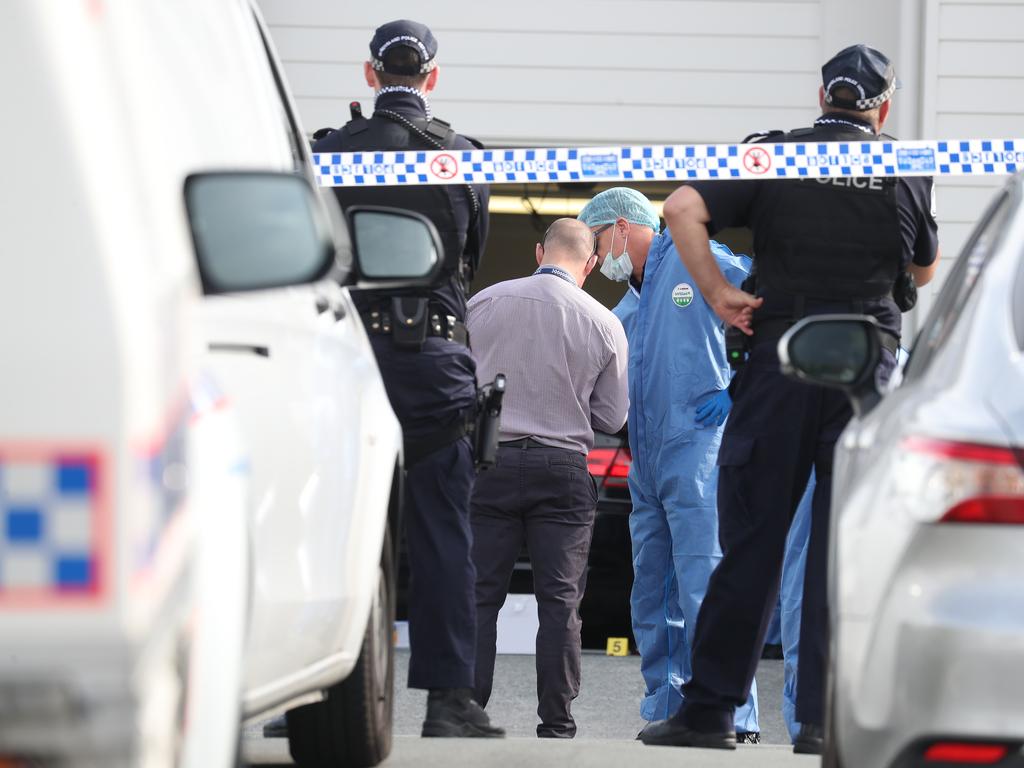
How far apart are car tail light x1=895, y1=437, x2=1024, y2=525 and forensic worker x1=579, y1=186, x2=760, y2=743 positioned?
4.68 meters

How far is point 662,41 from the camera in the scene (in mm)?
11633

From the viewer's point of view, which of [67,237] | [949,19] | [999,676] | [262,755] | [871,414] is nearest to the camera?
[67,237]

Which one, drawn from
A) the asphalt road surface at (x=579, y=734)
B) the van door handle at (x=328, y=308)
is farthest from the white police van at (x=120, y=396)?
the asphalt road surface at (x=579, y=734)

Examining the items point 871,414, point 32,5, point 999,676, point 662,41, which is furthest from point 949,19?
point 32,5

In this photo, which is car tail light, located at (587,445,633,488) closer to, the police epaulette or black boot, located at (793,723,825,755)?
the police epaulette

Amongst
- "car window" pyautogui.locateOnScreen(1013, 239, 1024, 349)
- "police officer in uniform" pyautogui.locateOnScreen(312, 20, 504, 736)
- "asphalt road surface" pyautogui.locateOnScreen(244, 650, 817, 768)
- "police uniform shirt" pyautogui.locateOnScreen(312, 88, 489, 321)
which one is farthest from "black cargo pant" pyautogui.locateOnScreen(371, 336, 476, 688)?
"car window" pyautogui.locateOnScreen(1013, 239, 1024, 349)

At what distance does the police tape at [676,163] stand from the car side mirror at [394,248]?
1.05 metres

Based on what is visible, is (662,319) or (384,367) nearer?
(384,367)

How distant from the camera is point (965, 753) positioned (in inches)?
102

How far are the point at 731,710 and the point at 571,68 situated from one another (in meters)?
6.82

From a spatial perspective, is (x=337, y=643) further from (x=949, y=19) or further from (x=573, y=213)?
(x=573, y=213)

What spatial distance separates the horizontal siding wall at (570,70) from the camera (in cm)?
1159

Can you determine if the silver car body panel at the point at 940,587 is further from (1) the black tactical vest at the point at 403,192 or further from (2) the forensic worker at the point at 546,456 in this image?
(2) the forensic worker at the point at 546,456

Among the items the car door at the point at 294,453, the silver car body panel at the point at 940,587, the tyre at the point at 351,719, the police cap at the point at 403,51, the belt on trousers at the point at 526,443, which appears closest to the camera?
the silver car body panel at the point at 940,587
